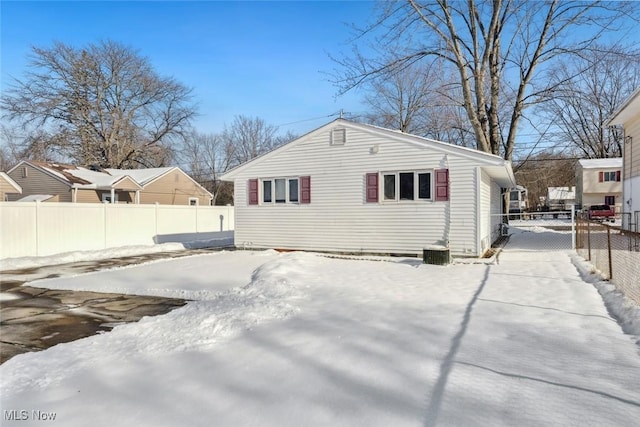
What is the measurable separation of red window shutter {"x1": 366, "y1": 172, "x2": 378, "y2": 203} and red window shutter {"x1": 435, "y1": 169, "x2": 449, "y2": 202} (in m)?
1.76

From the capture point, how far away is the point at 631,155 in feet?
44.0

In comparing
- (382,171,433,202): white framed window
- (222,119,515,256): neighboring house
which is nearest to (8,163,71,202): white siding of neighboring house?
(222,119,515,256): neighboring house

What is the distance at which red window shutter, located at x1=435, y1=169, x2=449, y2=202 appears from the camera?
1097cm

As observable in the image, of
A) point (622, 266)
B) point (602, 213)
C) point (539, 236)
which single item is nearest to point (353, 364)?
point (622, 266)

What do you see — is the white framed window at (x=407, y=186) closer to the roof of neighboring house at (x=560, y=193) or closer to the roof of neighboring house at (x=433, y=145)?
the roof of neighboring house at (x=433, y=145)

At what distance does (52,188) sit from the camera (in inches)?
A: 906

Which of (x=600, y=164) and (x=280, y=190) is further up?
(x=600, y=164)

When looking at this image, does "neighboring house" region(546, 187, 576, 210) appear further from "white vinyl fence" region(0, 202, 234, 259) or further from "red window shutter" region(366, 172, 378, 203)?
"white vinyl fence" region(0, 202, 234, 259)

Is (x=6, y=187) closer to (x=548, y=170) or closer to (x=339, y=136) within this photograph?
(x=339, y=136)

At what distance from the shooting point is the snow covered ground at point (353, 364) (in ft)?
8.90

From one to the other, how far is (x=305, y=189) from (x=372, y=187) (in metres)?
2.27

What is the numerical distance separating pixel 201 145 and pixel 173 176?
2174cm

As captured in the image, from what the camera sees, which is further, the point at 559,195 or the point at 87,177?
the point at 559,195

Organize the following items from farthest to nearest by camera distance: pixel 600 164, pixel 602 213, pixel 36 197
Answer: pixel 600 164 → pixel 602 213 → pixel 36 197
